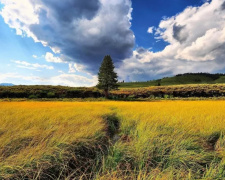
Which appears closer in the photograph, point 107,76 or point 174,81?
point 107,76

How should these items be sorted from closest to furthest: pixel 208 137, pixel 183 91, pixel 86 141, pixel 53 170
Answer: pixel 53 170
pixel 86 141
pixel 208 137
pixel 183 91

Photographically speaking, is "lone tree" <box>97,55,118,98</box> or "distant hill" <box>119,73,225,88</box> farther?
"distant hill" <box>119,73,225,88</box>

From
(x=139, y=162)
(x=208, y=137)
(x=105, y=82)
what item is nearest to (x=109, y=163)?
(x=139, y=162)

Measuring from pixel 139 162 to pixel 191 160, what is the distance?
1.39 m

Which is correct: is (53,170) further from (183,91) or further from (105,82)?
(183,91)

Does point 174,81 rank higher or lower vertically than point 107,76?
higher

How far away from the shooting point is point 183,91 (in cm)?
4419

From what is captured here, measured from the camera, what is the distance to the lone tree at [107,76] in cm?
4050

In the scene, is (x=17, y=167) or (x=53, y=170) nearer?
(x=17, y=167)

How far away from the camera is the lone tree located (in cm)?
4050

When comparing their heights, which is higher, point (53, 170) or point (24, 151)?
point (24, 151)

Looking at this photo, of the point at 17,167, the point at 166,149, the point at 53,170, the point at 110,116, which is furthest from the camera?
the point at 110,116

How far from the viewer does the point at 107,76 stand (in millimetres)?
40719

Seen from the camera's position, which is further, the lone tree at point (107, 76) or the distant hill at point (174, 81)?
the distant hill at point (174, 81)
